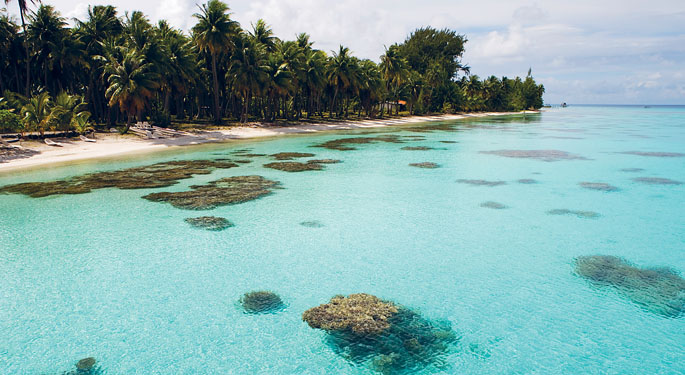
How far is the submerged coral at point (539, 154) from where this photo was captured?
2919 cm

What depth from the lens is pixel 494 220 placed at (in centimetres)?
1425

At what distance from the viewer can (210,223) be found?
13.6 metres

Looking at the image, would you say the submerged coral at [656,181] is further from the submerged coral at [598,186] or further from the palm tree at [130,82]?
the palm tree at [130,82]

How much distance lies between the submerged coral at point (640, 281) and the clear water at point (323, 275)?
307 mm

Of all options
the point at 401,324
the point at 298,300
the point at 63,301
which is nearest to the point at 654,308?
the point at 401,324

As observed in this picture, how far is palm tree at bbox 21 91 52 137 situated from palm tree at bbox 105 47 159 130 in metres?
5.77

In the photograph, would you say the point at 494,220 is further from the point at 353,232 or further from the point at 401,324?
the point at 401,324

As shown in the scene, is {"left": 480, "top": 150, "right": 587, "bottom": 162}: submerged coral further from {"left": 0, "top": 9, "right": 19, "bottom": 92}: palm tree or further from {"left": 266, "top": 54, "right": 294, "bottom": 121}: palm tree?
{"left": 0, "top": 9, "right": 19, "bottom": 92}: palm tree

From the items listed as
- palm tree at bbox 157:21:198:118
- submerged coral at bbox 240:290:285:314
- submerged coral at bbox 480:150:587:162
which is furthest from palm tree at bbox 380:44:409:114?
submerged coral at bbox 240:290:285:314

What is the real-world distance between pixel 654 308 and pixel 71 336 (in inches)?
433

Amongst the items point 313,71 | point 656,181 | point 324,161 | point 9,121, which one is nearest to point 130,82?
point 9,121

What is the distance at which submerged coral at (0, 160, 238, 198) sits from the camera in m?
18.6

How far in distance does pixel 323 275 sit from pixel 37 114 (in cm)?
2950

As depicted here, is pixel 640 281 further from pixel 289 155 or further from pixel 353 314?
pixel 289 155
